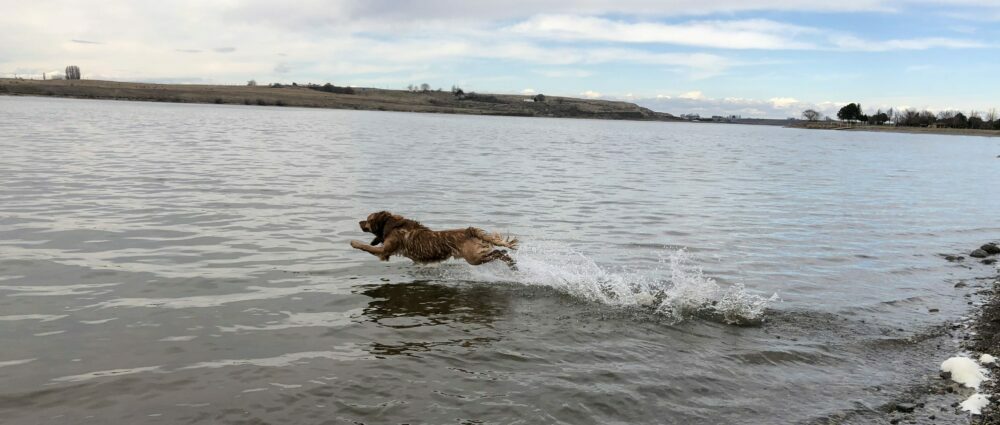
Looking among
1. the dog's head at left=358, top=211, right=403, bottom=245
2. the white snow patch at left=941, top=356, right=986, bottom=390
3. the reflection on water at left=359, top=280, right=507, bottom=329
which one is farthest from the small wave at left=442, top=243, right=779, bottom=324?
the white snow patch at left=941, top=356, right=986, bottom=390

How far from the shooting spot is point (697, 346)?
26.2 feet

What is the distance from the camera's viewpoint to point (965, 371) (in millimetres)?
7113

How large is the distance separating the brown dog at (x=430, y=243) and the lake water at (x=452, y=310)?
A: 1.43 feet

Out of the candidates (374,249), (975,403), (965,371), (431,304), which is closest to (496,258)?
(431,304)

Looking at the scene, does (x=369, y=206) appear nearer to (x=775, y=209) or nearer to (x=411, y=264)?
(x=411, y=264)

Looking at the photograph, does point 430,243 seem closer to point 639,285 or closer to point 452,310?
point 452,310

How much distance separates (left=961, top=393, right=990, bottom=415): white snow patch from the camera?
6281 millimetres

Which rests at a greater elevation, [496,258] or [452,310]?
[496,258]

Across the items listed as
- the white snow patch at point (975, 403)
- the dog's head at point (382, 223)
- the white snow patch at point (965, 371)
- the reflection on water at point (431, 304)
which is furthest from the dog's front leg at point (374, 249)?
the white snow patch at point (975, 403)

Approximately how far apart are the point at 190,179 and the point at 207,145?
1508 cm

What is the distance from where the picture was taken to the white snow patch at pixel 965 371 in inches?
275

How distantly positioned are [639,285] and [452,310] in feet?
10.1

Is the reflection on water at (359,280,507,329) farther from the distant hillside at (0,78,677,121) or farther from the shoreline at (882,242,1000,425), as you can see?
the distant hillside at (0,78,677,121)

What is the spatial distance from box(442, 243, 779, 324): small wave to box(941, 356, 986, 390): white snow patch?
224 centimetres
